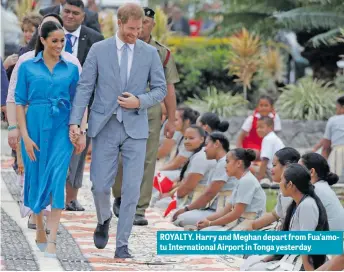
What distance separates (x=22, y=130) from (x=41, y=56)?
60cm

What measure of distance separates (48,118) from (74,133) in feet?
0.78

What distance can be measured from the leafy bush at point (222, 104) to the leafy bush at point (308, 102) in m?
0.68

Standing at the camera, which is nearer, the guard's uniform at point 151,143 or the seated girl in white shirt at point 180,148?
the guard's uniform at point 151,143

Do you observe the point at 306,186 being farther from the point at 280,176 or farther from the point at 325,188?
the point at 280,176

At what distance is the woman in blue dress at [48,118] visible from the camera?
30.7 feet

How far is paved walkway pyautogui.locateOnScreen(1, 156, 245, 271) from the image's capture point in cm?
905

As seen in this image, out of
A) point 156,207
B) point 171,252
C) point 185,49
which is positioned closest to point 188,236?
point 171,252

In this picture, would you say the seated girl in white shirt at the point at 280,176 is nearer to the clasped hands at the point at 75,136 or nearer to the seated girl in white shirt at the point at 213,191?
the seated girl in white shirt at the point at 213,191

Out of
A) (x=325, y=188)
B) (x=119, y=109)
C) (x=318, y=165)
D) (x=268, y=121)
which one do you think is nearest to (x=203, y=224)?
(x=318, y=165)

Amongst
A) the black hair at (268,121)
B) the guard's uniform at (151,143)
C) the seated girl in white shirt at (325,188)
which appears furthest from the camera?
the black hair at (268,121)

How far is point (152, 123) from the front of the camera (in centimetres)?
1147

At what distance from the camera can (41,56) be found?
9.45 meters

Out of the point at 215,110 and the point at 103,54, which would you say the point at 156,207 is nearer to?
the point at 103,54

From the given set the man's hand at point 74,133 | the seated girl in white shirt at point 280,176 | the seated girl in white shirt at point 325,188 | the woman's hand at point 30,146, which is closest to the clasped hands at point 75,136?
the man's hand at point 74,133
